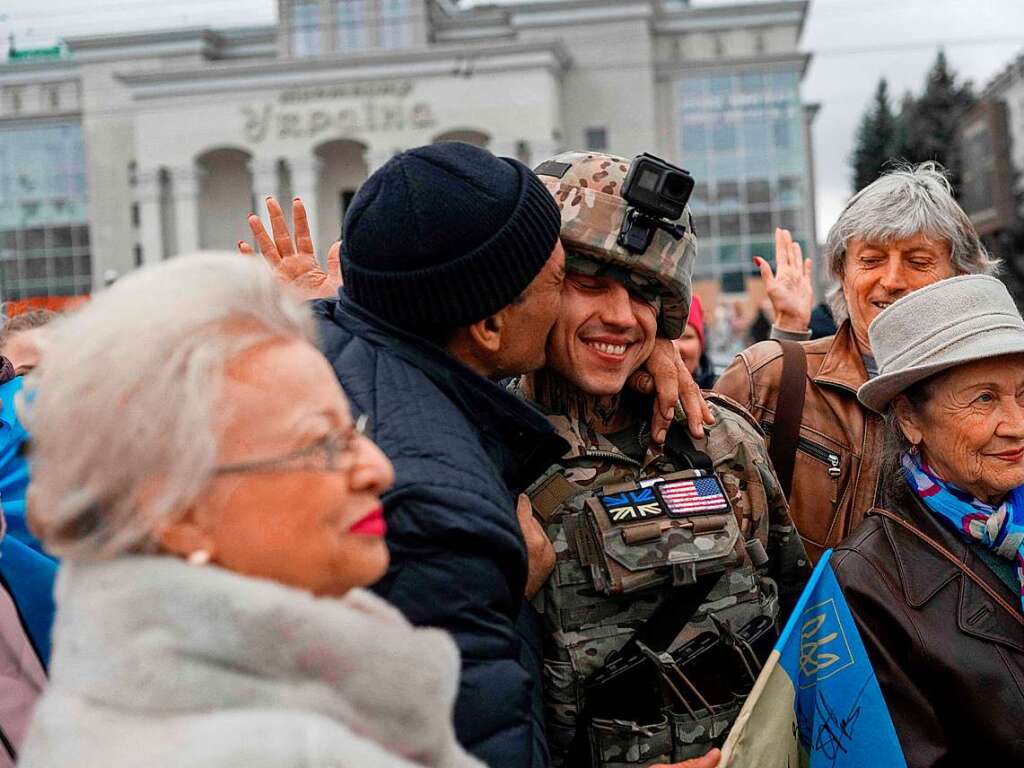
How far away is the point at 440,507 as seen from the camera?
1759mm

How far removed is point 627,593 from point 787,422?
1246mm

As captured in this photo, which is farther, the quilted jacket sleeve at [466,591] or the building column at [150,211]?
the building column at [150,211]

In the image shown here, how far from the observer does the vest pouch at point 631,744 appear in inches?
98.7

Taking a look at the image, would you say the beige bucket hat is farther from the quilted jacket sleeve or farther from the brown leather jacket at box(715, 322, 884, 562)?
the quilted jacket sleeve

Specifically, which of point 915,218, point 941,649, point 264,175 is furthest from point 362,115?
point 941,649

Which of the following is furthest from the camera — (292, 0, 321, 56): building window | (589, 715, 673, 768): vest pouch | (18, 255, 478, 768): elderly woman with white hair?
(292, 0, 321, 56): building window

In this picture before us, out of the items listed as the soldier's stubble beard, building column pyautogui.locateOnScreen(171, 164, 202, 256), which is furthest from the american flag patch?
building column pyautogui.locateOnScreen(171, 164, 202, 256)

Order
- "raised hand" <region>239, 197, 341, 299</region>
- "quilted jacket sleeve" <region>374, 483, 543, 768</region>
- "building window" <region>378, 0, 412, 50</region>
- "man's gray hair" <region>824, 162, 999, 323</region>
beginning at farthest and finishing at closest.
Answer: "building window" <region>378, 0, 412, 50</region> < "man's gray hair" <region>824, 162, 999, 323</region> < "raised hand" <region>239, 197, 341, 299</region> < "quilted jacket sleeve" <region>374, 483, 543, 768</region>

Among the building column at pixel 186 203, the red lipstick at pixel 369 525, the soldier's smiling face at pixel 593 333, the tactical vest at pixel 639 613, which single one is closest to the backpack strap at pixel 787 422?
the tactical vest at pixel 639 613

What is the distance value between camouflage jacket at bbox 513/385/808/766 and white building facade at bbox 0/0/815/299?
121 ft

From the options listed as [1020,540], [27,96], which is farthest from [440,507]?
[27,96]

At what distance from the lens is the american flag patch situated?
8.51ft

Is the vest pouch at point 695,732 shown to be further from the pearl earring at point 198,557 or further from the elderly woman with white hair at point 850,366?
the pearl earring at point 198,557

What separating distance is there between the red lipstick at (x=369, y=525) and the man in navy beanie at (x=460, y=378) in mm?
301
